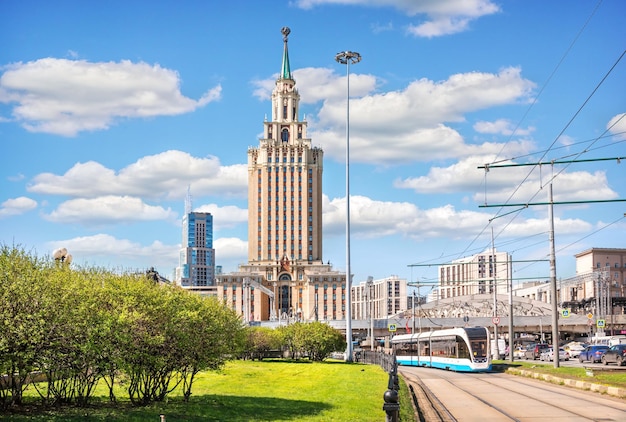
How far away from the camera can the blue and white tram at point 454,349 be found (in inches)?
2218

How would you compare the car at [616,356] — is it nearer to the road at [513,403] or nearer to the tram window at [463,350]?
the tram window at [463,350]

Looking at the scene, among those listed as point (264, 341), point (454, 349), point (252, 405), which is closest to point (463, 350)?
point (454, 349)

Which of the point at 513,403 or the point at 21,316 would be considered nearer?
the point at 21,316

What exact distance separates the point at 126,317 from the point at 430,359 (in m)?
47.5

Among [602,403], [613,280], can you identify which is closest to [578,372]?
[602,403]

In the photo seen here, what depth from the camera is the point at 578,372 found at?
4359 cm

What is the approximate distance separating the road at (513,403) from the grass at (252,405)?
68.7 inches

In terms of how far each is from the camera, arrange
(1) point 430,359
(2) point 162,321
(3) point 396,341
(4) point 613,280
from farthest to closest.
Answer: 1. (4) point 613,280
2. (3) point 396,341
3. (1) point 430,359
4. (2) point 162,321

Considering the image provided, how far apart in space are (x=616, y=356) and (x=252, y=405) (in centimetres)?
4038

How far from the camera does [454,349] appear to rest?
5966 cm

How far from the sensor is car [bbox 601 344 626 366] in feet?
191

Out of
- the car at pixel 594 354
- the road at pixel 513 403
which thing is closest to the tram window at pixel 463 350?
the road at pixel 513 403

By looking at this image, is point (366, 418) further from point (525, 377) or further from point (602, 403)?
point (525, 377)

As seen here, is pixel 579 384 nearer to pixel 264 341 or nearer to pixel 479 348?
pixel 479 348
